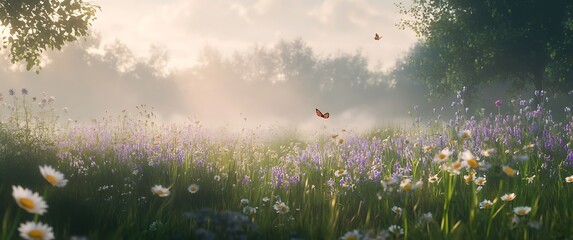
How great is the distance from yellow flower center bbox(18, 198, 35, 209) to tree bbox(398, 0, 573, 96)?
18698 millimetres

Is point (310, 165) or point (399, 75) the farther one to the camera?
point (399, 75)

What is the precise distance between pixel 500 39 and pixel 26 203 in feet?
66.7

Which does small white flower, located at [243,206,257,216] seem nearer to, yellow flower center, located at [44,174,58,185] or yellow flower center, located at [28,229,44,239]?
yellow flower center, located at [44,174,58,185]

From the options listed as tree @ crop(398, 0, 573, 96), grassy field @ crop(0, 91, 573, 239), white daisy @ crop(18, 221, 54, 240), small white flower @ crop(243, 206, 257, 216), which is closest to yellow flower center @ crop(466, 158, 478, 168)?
grassy field @ crop(0, 91, 573, 239)

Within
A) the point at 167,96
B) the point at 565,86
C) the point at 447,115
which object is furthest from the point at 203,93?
Answer: the point at 565,86

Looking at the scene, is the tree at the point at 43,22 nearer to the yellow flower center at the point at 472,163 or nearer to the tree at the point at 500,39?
the yellow flower center at the point at 472,163

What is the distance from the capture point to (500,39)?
19.7 meters

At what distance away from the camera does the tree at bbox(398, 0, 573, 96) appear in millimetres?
18734

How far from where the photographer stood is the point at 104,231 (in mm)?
3666

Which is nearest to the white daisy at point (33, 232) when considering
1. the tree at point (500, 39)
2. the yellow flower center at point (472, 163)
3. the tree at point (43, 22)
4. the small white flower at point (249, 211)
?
the small white flower at point (249, 211)

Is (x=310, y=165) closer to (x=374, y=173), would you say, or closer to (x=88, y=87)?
(x=374, y=173)

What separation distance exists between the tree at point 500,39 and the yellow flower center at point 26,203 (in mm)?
18698

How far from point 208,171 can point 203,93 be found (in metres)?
65.2

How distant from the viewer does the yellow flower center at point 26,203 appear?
2.28 m
